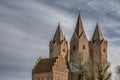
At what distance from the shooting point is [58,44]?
370 feet

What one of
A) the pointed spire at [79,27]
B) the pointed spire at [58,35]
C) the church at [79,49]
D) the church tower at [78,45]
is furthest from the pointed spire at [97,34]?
the pointed spire at [58,35]

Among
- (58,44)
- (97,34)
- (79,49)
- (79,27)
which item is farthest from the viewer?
(97,34)

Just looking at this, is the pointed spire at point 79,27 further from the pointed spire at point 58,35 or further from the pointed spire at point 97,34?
the pointed spire at point 97,34

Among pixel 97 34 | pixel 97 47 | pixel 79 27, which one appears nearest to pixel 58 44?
pixel 79 27

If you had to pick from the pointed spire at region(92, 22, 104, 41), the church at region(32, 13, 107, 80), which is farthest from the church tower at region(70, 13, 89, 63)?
the pointed spire at region(92, 22, 104, 41)

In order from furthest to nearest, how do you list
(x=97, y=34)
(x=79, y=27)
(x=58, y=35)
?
(x=97, y=34) → (x=79, y=27) → (x=58, y=35)

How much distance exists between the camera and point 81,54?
364 ft

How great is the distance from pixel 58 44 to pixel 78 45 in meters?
6.14

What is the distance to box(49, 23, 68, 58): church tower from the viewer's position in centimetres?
11218

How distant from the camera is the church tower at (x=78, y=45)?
365 ft

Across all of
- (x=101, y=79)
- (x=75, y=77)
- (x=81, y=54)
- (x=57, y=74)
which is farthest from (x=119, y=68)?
(x=81, y=54)

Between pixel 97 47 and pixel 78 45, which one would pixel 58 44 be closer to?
pixel 78 45

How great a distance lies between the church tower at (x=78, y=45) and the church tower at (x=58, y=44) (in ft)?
7.98

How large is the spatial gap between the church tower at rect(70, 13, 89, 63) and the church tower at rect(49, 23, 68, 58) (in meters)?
2.43
